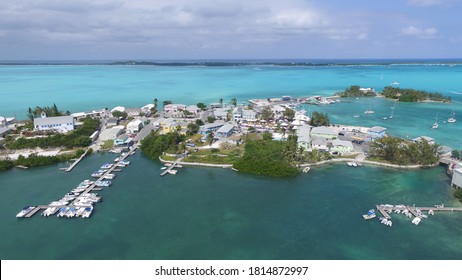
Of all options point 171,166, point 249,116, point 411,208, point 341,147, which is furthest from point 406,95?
point 171,166

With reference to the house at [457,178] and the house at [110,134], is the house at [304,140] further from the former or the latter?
the house at [110,134]

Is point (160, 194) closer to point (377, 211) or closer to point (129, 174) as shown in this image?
point (129, 174)

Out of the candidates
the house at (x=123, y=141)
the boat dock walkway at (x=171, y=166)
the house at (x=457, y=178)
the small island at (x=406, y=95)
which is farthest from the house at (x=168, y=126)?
the small island at (x=406, y=95)

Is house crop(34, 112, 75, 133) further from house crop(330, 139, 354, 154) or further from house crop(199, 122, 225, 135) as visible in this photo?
house crop(330, 139, 354, 154)

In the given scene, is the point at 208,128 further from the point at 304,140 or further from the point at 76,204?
the point at 76,204

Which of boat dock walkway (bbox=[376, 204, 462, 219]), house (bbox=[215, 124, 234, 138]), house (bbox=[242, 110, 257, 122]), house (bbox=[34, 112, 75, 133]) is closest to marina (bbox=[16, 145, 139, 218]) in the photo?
house (bbox=[215, 124, 234, 138])
